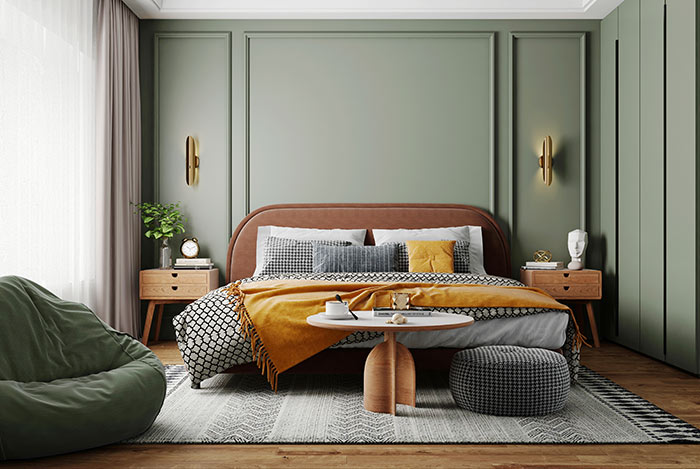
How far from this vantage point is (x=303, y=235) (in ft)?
15.1

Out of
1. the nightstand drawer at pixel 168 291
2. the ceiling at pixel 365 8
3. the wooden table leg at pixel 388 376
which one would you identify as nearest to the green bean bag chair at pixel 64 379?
the wooden table leg at pixel 388 376

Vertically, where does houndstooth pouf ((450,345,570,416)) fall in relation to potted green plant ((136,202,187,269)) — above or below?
below

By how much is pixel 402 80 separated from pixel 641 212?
7.13 feet

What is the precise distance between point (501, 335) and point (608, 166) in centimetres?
248

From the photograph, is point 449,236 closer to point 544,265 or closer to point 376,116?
point 544,265

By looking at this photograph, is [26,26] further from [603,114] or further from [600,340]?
[600,340]

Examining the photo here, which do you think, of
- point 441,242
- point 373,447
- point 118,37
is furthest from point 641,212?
point 118,37

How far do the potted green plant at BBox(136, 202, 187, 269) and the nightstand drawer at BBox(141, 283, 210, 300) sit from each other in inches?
10.5

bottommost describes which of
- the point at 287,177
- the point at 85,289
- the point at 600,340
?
the point at 600,340

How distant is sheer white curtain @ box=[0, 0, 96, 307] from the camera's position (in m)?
3.15

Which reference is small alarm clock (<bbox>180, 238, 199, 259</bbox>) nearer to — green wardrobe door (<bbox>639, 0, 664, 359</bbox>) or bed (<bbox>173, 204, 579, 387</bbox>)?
bed (<bbox>173, 204, 579, 387</bbox>)

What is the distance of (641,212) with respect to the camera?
4277mm

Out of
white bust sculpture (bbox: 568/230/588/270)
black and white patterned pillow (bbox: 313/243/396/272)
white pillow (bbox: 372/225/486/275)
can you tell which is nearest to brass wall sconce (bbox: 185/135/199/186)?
black and white patterned pillow (bbox: 313/243/396/272)

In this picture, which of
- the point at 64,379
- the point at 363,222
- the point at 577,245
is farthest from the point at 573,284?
the point at 64,379
